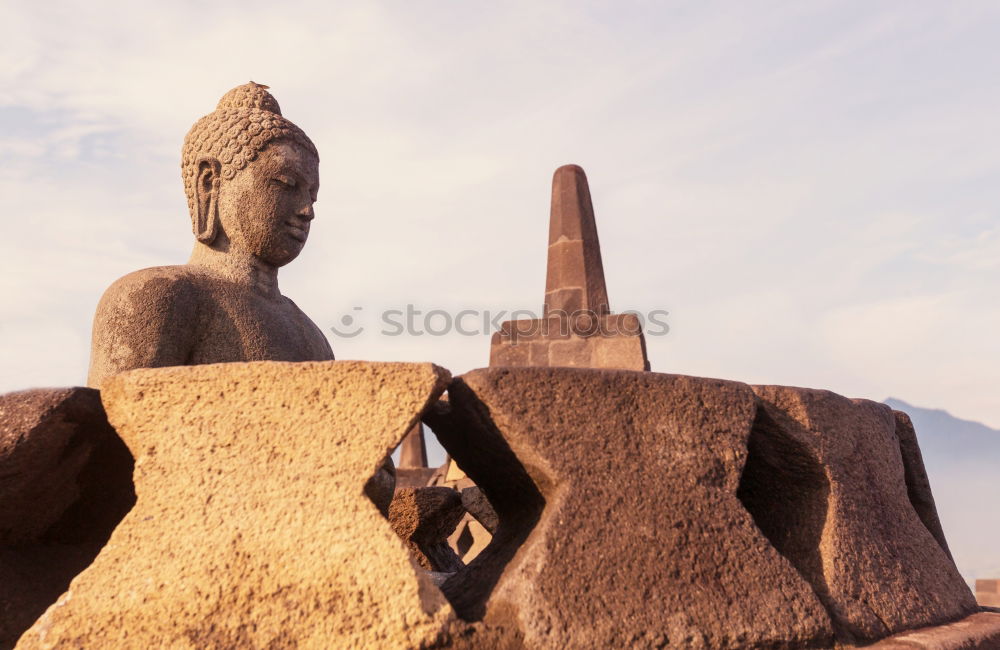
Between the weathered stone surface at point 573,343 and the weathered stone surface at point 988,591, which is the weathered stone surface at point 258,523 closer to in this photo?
the weathered stone surface at point 573,343

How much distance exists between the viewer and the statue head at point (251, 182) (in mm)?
2703

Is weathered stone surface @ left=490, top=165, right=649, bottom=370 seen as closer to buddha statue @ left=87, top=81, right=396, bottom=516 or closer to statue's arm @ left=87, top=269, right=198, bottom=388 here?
buddha statue @ left=87, top=81, right=396, bottom=516

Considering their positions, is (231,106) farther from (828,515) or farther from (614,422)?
(828,515)

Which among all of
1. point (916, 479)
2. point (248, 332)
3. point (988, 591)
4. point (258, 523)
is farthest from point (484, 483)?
point (988, 591)

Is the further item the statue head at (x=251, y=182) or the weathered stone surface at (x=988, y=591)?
the weathered stone surface at (x=988, y=591)

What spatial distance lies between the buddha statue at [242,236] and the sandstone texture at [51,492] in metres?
0.41

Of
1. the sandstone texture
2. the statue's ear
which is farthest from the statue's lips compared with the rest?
the sandstone texture

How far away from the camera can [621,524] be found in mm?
1771

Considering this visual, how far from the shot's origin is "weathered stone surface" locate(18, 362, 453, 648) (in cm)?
157

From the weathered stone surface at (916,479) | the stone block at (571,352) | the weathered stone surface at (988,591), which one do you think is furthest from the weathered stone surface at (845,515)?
the weathered stone surface at (988,591)

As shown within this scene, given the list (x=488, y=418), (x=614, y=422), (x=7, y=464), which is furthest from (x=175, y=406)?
(x=614, y=422)

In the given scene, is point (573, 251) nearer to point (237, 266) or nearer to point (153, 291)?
point (237, 266)

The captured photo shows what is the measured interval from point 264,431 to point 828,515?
142 centimetres

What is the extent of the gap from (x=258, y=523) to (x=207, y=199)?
1.48 metres
